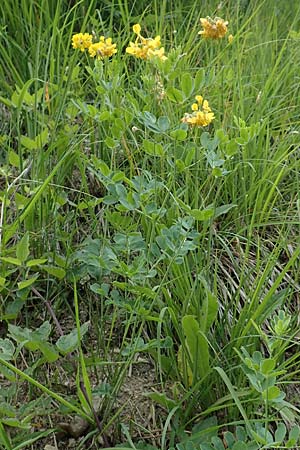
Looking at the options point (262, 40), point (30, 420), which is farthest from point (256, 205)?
point (262, 40)

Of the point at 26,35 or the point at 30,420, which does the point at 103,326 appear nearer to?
the point at 30,420

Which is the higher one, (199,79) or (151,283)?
(199,79)

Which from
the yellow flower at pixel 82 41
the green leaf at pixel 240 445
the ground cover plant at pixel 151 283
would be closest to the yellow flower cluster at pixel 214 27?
the ground cover plant at pixel 151 283

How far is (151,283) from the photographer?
155 cm

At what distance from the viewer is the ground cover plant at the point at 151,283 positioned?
132 centimetres

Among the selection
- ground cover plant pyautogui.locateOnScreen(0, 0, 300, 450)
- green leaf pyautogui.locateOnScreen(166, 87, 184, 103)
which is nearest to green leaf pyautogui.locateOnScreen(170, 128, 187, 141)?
ground cover plant pyautogui.locateOnScreen(0, 0, 300, 450)

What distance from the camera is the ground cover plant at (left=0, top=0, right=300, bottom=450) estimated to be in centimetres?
132

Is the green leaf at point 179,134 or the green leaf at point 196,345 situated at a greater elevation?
the green leaf at point 179,134

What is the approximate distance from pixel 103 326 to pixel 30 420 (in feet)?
0.86

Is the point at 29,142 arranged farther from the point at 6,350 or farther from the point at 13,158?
the point at 6,350

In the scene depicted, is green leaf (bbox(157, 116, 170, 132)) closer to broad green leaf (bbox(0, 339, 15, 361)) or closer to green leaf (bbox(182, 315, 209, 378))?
green leaf (bbox(182, 315, 209, 378))

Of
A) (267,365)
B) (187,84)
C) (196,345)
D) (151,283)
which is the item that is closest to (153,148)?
(187,84)

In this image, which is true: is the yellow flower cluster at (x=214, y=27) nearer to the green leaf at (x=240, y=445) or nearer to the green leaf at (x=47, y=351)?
the green leaf at (x=47, y=351)

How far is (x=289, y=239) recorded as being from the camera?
5.91 feet
